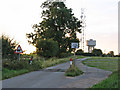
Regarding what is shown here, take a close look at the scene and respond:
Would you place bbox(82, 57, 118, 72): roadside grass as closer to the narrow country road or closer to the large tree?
the narrow country road

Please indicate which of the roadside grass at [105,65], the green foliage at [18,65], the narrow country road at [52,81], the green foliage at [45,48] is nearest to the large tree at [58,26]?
the green foliage at [45,48]

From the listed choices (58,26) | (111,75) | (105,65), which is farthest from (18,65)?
(58,26)

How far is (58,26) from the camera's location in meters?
47.5

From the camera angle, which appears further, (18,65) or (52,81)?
(18,65)

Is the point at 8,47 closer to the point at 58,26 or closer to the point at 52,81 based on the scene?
the point at 52,81

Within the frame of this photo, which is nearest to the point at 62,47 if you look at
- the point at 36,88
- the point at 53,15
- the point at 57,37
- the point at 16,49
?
the point at 57,37

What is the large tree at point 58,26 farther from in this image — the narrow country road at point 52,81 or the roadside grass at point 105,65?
the narrow country road at point 52,81

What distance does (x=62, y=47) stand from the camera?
4672cm

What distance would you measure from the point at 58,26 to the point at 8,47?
29.0 meters

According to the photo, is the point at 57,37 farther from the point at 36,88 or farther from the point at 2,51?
the point at 36,88

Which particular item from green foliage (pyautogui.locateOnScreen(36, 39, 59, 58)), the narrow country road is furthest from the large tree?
the narrow country road

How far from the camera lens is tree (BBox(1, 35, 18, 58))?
1883 cm

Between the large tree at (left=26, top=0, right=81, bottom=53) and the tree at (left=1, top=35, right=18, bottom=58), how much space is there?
25.1 metres

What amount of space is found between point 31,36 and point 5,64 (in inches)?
1207
